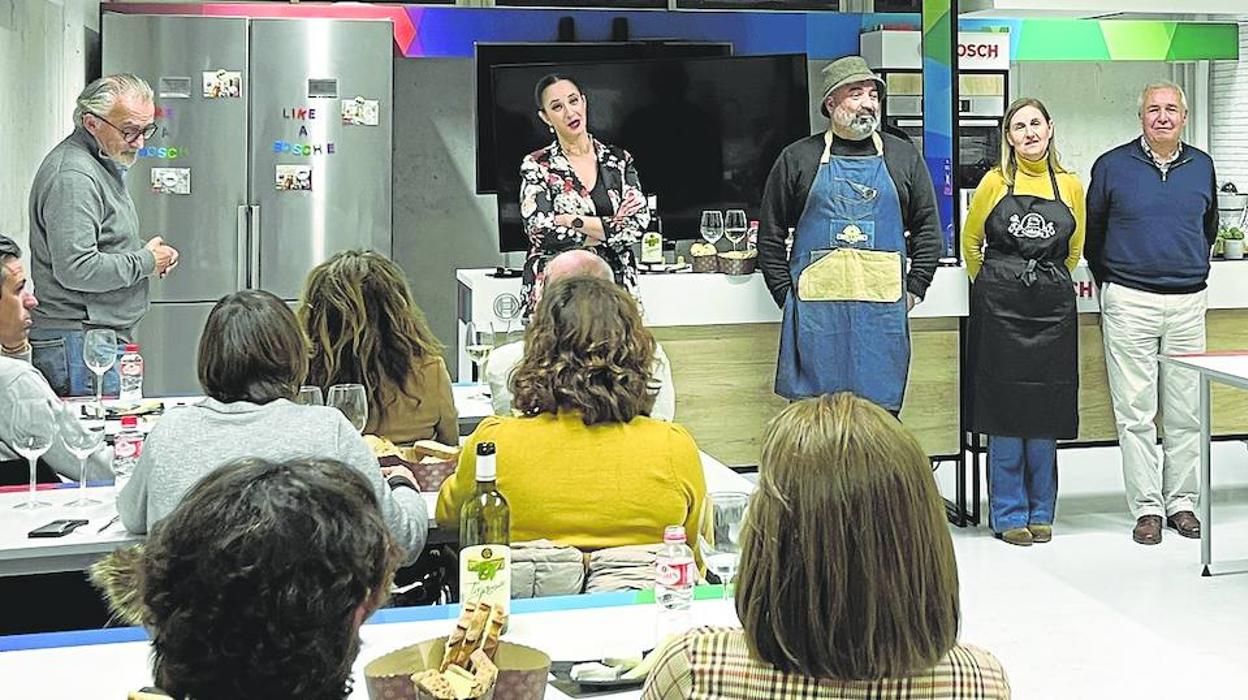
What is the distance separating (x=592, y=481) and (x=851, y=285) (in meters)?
3.14

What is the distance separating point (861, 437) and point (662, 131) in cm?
648

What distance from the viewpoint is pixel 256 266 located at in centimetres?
761

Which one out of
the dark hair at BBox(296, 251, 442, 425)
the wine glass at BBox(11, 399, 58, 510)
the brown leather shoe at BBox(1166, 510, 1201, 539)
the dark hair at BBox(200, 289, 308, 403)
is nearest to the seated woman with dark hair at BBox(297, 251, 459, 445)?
the dark hair at BBox(296, 251, 442, 425)

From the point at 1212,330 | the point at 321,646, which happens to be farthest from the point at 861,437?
the point at 1212,330

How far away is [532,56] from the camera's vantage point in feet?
26.3

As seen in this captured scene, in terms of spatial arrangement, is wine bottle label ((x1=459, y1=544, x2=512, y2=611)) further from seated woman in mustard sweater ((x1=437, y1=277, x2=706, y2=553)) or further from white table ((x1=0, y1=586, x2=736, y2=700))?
seated woman in mustard sweater ((x1=437, y1=277, x2=706, y2=553))

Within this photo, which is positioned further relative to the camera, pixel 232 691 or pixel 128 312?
pixel 128 312

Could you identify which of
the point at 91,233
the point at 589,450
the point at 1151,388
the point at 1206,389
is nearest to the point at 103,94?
the point at 91,233

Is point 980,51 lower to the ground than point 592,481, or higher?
higher

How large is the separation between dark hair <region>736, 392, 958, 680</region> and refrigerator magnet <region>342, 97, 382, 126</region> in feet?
20.8

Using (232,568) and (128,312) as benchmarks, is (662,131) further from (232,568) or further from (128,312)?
(232,568)

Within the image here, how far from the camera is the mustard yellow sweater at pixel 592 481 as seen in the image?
278 centimetres

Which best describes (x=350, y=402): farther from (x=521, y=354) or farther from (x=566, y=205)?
(x=566, y=205)

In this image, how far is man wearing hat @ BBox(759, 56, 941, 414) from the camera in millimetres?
5715
